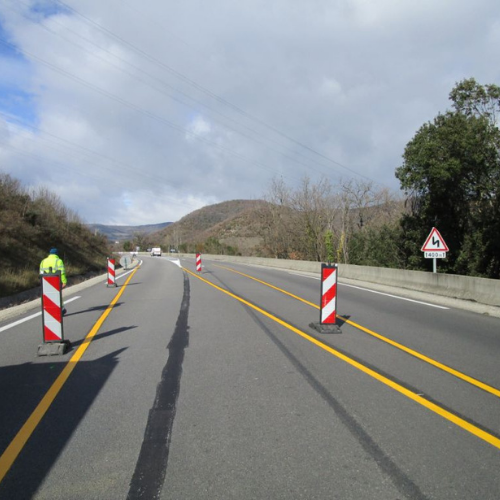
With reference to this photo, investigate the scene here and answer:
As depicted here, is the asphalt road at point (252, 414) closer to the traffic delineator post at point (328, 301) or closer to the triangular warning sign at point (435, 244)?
the traffic delineator post at point (328, 301)

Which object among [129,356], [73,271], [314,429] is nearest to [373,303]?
[129,356]

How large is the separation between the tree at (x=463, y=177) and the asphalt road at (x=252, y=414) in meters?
14.5

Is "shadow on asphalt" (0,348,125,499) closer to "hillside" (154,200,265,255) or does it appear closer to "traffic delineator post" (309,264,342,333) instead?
"traffic delineator post" (309,264,342,333)

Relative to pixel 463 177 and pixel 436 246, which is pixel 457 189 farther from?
pixel 436 246

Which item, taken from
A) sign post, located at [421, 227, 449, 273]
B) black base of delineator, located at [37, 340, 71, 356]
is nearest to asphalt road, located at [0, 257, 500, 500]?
black base of delineator, located at [37, 340, 71, 356]

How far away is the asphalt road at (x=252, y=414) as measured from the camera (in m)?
3.20

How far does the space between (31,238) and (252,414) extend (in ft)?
99.0

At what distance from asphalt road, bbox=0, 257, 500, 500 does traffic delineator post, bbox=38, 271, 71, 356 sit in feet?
0.92

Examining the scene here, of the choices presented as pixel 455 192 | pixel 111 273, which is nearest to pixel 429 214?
pixel 455 192

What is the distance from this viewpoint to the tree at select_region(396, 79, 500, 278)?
20438mm

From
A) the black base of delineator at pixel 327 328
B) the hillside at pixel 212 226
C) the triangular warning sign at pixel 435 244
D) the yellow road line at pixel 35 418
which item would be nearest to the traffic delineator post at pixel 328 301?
the black base of delineator at pixel 327 328

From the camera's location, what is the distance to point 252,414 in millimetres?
4406

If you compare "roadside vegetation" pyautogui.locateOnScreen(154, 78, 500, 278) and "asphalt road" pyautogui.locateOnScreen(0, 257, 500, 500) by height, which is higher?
"roadside vegetation" pyautogui.locateOnScreen(154, 78, 500, 278)

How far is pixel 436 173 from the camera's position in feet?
67.3
